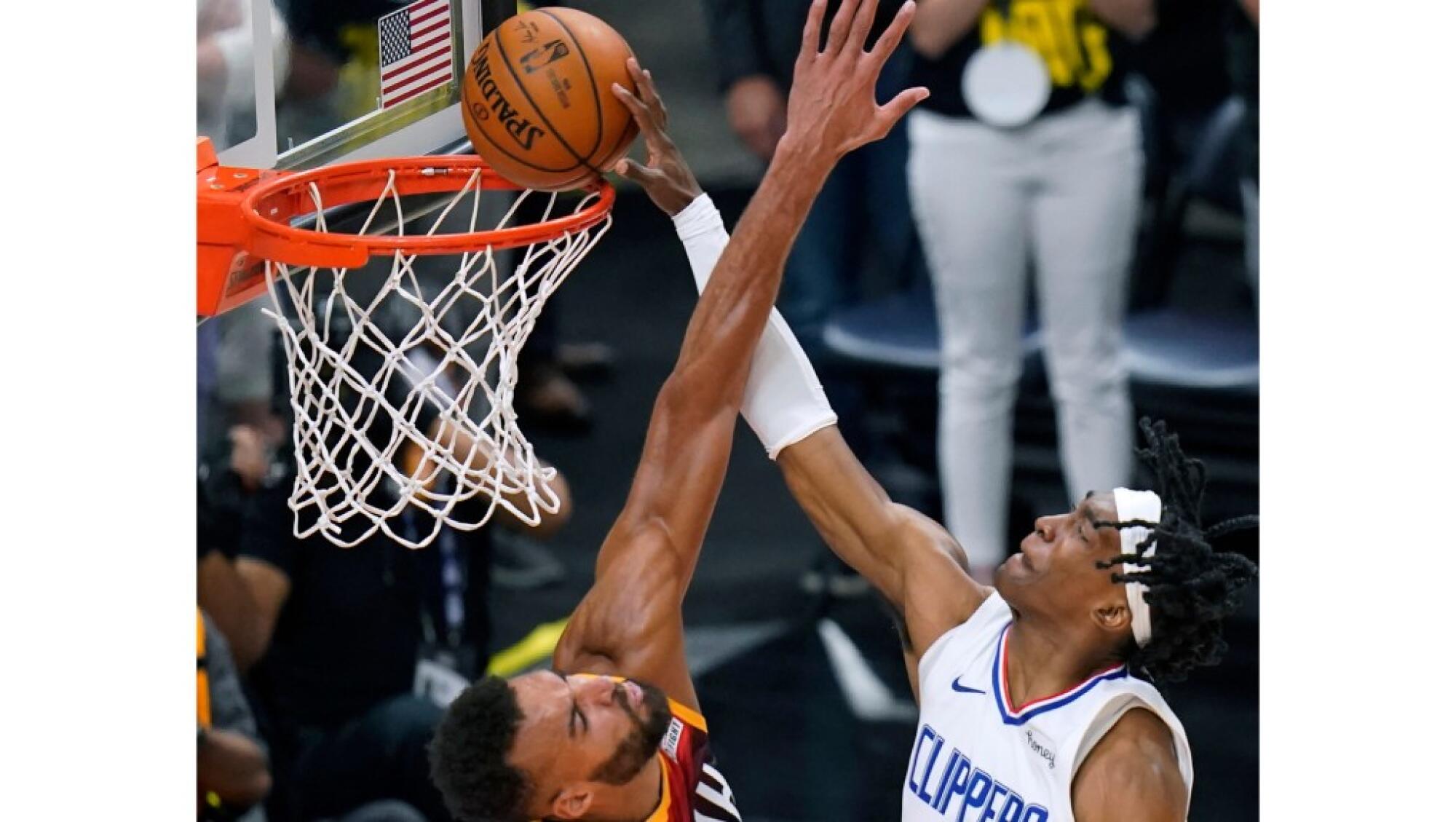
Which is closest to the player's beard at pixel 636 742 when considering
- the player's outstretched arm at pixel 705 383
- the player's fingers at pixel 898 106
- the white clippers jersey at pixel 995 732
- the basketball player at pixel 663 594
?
the basketball player at pixel 663 594

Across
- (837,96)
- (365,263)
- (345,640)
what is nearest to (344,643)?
(345,640)

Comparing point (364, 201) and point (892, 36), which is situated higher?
point (892, 36)

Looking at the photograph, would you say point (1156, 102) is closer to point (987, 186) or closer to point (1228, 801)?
point (987, 186)

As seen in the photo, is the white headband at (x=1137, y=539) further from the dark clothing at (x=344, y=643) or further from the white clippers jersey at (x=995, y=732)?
the dark clothing at (x=344, y=643)

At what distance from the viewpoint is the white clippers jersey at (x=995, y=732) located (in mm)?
2381

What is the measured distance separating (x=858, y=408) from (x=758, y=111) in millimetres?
687

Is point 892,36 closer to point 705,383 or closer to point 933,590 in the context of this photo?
point 705,383

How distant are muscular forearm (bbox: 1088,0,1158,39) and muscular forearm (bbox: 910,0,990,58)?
231 mm

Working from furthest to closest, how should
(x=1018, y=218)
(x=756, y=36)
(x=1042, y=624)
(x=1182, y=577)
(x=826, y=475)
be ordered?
(x=756, y=36) → (x=1018, y=218) → (x=826, y=475) → (x=1042, y=624) → (x=1182, y=577)

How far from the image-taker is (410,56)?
275cm

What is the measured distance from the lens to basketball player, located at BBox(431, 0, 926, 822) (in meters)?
2.27

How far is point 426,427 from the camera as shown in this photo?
161 inches
